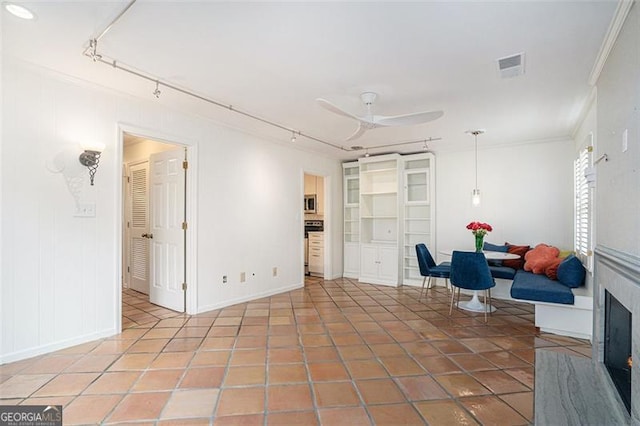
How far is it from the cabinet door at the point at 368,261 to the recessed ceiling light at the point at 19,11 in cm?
542

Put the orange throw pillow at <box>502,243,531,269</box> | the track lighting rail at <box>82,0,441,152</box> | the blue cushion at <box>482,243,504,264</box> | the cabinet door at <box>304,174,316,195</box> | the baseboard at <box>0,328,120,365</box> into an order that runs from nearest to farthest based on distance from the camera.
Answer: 1. the track lighting rail at <box>82,0,441,152</box>
2. the baseboard at <box>0,328,120,365</box>
3. the orange throw pillow at <box>502,243,531,269</box>
4. the blue cushion at <box>482,243,504,264</box>
5. the cabinet door at <box>304,174,316,195</box>

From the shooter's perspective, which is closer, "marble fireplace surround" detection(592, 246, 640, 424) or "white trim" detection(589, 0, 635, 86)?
"marble fireplace surround" detection(592, 246, 640, 424)

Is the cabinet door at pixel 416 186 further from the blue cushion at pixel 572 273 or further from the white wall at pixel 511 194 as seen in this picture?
the blue cushion at pixel 572 273

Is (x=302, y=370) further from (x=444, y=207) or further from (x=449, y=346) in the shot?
(x=444, y=207)

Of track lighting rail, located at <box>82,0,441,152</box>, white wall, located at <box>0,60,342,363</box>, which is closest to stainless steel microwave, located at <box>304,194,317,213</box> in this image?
track lighting rail, located at <box>82,0,441,152</box>

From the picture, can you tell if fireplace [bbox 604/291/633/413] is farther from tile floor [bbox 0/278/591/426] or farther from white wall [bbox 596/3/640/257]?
tile floor [bbox 0/278/591/426]

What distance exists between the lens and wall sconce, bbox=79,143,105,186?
306 centimetres

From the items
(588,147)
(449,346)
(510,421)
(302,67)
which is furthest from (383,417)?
(588,147)

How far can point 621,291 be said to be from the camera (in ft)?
5.92

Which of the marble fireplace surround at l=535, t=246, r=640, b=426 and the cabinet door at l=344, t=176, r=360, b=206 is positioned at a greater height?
the cabinet door at l=344, t=176, r=360, b=206

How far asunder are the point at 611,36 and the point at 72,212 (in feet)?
14.9

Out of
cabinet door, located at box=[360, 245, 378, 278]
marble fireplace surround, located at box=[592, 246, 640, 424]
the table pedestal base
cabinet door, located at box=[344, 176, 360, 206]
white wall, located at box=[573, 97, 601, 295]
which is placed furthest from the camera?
cabinet door, located at box=[344, 176, 360, 206]

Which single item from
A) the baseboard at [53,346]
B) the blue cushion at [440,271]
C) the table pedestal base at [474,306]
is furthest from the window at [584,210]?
the baseboard at [53,346]

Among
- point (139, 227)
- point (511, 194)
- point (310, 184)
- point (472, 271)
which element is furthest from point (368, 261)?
point (139, 227)
